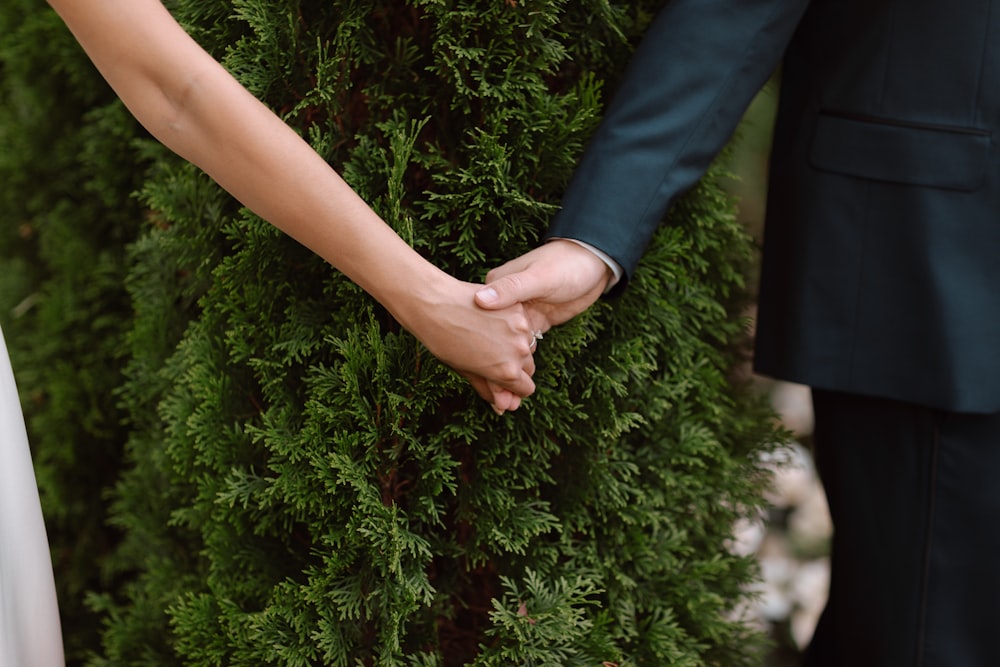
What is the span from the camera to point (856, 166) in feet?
5.41

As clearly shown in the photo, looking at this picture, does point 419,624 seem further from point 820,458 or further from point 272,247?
point 820,458

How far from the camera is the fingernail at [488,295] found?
139 centimetres

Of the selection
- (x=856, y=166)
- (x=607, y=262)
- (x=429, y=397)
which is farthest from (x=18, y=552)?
(x=856, y=166)

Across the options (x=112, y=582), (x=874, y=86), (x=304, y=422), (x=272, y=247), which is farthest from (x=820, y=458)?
(x=112, y=582)

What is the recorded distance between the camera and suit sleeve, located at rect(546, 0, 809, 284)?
150cm

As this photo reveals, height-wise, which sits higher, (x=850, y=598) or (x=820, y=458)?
(x=820, y=458)

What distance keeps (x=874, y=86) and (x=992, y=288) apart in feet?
1.29

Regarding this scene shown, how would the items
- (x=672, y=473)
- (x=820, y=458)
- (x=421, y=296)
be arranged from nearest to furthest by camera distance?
(x=421, y=296) < (x=672, y=473) < (x=820, y=458)

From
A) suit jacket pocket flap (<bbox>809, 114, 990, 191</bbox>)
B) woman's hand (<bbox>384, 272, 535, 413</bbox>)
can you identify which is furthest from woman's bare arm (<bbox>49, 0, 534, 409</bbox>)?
suit jacket pocket flap (<bbox>809, 114, 990, 191</bbox>)

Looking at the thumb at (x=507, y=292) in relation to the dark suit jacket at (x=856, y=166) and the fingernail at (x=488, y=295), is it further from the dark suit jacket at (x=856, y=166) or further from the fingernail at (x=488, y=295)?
the dark suit jacket at (x=856, y=166)

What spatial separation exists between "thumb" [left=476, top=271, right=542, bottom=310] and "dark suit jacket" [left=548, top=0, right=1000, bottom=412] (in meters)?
0.12

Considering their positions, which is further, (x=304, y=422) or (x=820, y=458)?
(x=820, y=458)

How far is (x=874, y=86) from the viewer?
1.62 meters

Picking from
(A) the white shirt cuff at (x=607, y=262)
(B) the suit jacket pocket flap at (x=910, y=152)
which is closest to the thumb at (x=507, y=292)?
(A) the white shirt cuff at (x=607, y=262)
